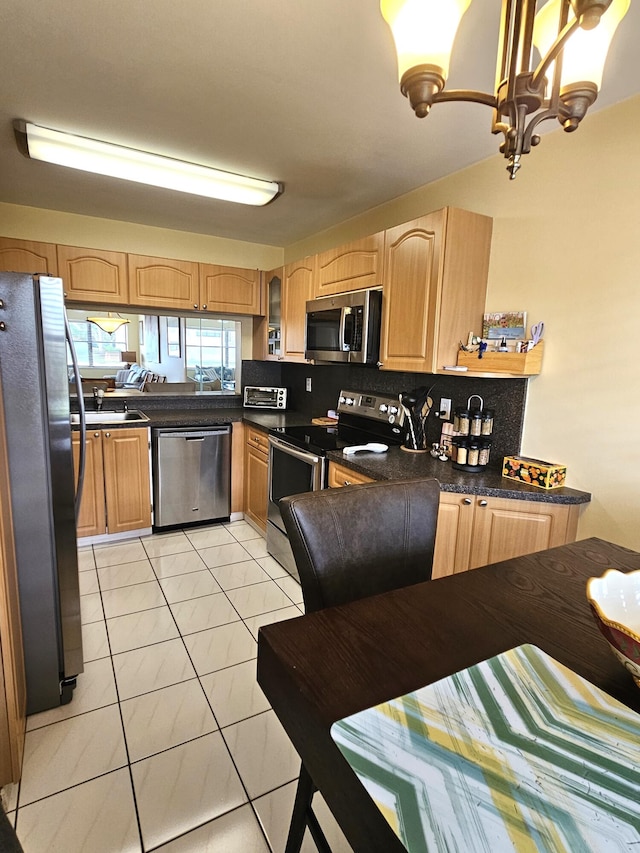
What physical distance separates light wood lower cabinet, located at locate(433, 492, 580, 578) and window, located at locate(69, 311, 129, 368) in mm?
3277

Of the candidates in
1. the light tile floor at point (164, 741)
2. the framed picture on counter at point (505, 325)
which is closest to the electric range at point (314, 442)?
the light tile floor at point (164, 741)

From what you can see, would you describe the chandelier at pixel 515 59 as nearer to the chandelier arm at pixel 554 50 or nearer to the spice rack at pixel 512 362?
the chandelier arm at pixel 554 50

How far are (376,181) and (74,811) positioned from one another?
3080mm

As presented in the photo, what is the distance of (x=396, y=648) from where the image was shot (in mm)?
844

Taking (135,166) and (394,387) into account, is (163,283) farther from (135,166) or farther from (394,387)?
(394,387)

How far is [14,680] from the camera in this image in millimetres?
1461

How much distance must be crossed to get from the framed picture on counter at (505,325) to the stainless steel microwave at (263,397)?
2229mm

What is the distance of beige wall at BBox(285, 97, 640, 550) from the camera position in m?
1.73

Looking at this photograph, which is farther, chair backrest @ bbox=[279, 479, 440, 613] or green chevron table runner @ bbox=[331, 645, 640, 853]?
chair backrest @ bbox=[279, 479, 440, 613]

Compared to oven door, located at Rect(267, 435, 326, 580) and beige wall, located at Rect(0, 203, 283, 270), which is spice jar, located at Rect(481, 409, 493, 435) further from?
beige wall, located at Rect(0, 203, 283, 270)

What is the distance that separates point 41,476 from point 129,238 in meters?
2.55

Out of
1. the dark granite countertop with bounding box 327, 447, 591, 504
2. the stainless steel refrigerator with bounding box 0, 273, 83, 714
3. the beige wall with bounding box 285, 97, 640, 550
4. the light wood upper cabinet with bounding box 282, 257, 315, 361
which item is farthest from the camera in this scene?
the light wood upper cabinet with bounding box 282, 257, 315, 361

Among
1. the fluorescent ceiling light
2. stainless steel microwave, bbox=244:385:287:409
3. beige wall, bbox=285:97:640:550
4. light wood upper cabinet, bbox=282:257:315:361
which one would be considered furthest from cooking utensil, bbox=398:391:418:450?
stainless steel microwave, bbox=244:385:287:409

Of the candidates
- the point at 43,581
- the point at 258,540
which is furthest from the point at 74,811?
the point at 258,540
